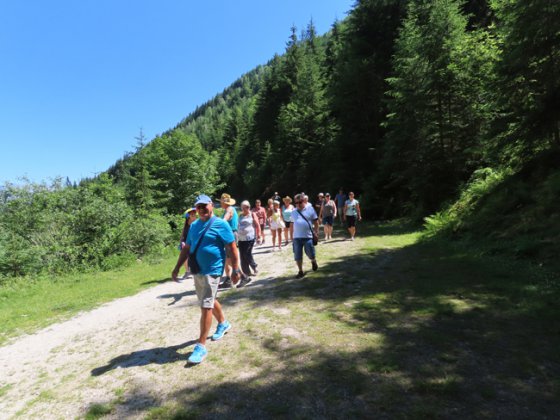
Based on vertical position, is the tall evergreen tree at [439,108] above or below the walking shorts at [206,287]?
above

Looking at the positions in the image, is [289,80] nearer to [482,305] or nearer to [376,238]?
[376,238]

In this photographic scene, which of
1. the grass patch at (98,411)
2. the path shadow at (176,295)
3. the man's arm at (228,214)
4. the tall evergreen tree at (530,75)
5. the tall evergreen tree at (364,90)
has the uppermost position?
the tall evergreen tree at (364,90)

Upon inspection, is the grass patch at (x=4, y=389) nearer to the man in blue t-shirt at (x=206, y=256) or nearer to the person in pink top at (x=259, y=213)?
the man in blue t-shirt at (x=206, y=256)

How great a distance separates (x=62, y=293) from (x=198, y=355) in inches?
311

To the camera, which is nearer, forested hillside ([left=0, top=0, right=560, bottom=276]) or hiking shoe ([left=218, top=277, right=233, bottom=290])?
hiking shoe ([left=218, top=277, right=233, bottom=290])

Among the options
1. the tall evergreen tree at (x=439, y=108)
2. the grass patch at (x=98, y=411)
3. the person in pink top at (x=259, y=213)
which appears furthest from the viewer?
the tall evergreen tree at (x=439, y=108)

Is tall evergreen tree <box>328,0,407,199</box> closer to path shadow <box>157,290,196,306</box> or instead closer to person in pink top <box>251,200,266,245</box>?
person in pink top <box>251,200,266,245</box>

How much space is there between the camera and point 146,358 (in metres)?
4.77

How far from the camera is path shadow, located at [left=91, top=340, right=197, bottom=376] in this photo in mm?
4605

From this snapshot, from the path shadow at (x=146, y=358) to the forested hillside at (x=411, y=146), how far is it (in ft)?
25.4

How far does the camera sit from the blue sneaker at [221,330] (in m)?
5.08

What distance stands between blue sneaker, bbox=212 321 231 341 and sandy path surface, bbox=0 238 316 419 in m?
0.19

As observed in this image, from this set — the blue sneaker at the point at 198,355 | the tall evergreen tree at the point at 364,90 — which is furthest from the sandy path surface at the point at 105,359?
the tall evergreen tree at the point at 364,90

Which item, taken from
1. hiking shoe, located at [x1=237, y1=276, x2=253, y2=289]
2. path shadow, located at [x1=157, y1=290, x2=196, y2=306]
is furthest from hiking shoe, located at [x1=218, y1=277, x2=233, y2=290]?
path shadow, located at [x1=157, y1=290, x2=196, y2=306]
